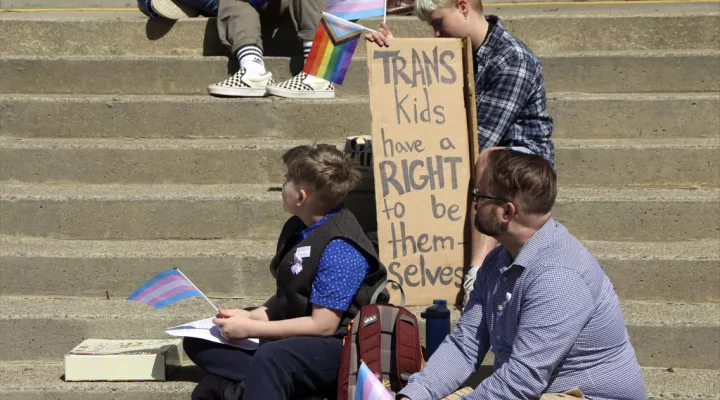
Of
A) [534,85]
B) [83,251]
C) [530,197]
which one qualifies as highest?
[534,85]

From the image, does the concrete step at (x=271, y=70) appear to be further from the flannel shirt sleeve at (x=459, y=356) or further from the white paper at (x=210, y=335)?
the flannel shirt sleeve at (x=459, y=356)

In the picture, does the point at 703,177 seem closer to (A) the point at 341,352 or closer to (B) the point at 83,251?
(A) the point at 341,352

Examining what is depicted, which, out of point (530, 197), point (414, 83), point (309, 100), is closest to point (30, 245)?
point (309, 100)

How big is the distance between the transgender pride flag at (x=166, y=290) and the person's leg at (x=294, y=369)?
1.60ft

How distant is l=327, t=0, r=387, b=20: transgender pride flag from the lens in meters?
4.89

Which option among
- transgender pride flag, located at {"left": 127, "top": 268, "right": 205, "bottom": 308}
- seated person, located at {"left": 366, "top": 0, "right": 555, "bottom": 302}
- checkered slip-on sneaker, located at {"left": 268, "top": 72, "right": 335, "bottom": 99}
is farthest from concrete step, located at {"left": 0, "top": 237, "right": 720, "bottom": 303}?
checkered slip-on sneaker, located at {"left": 268, "top": 72, "right": 335, "bottom": 99}

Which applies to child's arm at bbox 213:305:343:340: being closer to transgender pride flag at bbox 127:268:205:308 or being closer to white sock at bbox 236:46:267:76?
transgender pride flag at bbox 127:268:205:308

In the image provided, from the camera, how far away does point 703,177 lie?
5223mm

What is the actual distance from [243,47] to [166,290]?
2.27 m

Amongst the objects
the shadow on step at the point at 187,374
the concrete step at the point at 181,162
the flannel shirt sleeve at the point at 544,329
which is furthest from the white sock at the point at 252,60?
the flannel shirt sleeve at the point at 544,329

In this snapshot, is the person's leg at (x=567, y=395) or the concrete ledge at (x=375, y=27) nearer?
the person's leg at (x=567, y=395)

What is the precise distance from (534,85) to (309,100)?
1472mm

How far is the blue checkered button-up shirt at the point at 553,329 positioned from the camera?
297cm

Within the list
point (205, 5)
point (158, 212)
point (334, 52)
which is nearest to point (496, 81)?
point (334, 52)
